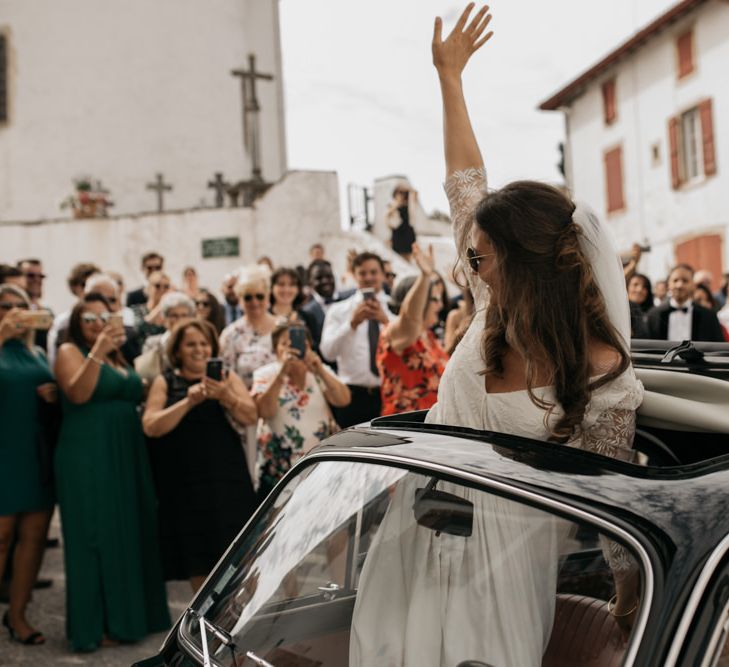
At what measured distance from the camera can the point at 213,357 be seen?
17.8ft

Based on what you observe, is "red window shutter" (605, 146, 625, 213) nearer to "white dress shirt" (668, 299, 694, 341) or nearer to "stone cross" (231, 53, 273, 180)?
"stone cross" (231, 53, 273, 180)

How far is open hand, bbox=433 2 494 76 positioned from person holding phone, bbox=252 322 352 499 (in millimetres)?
2656

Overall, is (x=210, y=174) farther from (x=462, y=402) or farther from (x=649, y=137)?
(x=462, y=402)

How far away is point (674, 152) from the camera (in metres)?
23.5

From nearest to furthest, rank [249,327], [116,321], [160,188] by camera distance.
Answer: [116,321] < [249,327] < [160,188]

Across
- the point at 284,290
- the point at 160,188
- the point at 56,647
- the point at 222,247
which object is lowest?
the point at 56,647

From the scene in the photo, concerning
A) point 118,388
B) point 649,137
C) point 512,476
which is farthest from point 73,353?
point 649,137

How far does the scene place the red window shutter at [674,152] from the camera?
2334 cm

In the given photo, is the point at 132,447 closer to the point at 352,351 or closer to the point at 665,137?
the point at 352,351

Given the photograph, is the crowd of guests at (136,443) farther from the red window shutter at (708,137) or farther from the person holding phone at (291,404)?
the red window shutter at (708,137)

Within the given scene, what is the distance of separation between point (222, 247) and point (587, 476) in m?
17.3

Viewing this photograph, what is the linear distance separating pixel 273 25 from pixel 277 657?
28170 millimetres

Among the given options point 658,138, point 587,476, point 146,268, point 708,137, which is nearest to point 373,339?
point 146,268

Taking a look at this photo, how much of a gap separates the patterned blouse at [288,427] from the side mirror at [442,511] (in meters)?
3.42
